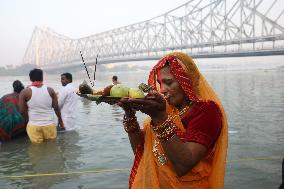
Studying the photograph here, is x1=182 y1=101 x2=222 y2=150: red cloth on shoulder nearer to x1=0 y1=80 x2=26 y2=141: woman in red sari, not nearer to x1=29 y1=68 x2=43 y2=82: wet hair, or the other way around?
x1=29 y1=68 x2=43 y2=82: wet hair

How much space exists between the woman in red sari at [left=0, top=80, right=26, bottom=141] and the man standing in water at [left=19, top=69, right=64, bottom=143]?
495 millimetres

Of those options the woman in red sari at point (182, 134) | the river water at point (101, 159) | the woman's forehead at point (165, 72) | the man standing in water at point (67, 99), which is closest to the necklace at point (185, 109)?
the woman in red sari at point (182, 134)

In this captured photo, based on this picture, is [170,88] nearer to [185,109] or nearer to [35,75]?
[185,109]

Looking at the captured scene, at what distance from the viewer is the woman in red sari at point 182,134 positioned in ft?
5.26

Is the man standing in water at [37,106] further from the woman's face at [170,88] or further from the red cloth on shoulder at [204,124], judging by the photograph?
the red cloth on shoulder at [204,124]

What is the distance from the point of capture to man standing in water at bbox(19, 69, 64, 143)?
6352 mm

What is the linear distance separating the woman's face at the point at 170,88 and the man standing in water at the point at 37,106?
4.84 m

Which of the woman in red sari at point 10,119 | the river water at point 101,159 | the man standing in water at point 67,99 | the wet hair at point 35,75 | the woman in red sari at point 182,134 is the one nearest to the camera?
the woman in red sari at point 182,134

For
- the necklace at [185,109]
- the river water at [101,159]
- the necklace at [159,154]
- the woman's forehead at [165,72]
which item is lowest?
the river water at [101,159]

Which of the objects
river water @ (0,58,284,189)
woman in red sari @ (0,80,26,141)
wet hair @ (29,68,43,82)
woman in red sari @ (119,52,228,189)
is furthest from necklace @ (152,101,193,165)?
woman in red sari @ (0,80,26,141)

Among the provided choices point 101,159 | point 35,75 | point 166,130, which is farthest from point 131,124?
point 35,75

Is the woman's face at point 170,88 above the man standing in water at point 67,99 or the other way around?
above

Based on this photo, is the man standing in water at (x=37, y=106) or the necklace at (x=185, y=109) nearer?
the necklace at (x=185, y=109)

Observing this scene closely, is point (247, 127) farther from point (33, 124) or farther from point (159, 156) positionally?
point (159, 156)
